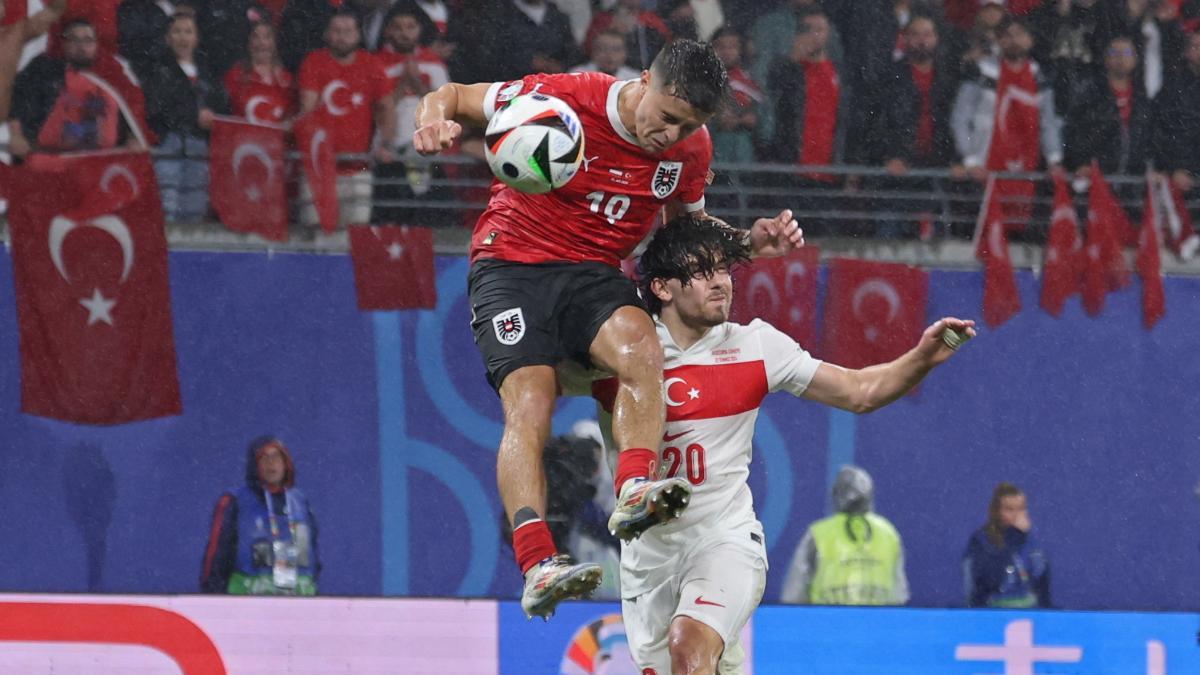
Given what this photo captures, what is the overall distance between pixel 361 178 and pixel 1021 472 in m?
3.03

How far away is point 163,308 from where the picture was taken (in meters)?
6.69

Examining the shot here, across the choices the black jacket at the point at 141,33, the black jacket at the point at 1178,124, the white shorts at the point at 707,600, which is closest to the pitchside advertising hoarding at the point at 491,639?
the white shorts at the point at 707,600

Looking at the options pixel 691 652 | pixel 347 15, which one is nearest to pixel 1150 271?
pixel 347 15

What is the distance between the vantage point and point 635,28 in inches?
271

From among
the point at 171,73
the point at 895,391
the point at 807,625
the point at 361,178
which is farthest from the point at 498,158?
the point at 171,73

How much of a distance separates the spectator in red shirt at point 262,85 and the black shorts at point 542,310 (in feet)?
10.1

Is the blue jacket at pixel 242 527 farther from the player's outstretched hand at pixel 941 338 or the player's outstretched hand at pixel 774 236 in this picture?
the player's outstretched hand at pixel 941 338

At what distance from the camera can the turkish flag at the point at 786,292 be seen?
674 cm

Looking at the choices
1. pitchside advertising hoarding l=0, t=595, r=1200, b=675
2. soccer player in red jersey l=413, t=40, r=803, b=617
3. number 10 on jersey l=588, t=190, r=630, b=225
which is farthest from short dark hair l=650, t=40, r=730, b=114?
pitchside advertising hoarding l=0, t=595, r=1200, b=675

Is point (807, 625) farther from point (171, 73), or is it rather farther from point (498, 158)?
point (171, 73)

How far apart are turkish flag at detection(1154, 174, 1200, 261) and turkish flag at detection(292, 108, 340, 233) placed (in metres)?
3.50

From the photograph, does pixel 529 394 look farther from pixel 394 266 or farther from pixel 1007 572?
pixel 1007 572

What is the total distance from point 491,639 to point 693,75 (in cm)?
264

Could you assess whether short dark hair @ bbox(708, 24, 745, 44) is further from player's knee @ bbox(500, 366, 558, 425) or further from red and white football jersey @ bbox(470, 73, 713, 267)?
player's knee @ bbox(500, 366, 558, 425)
